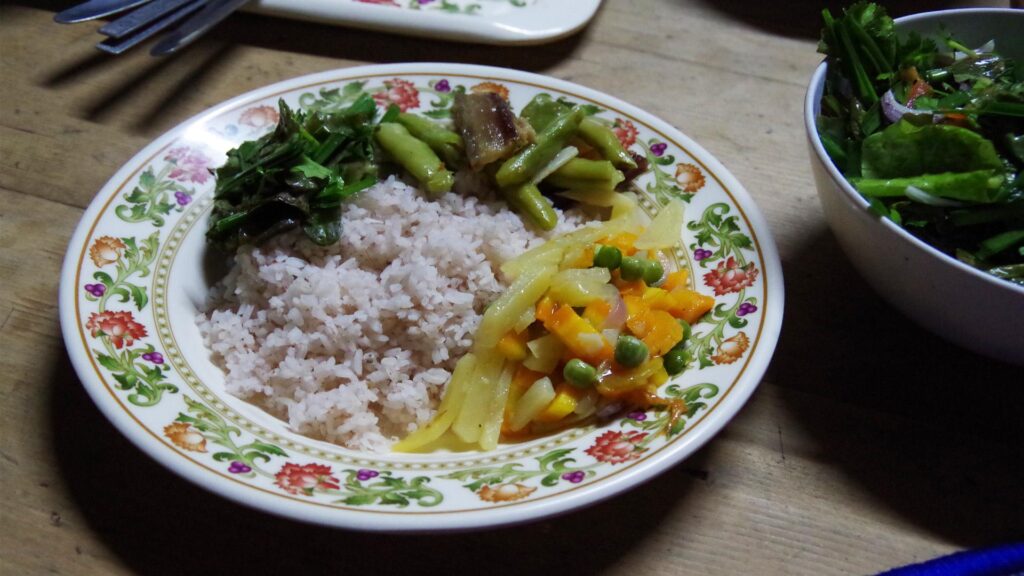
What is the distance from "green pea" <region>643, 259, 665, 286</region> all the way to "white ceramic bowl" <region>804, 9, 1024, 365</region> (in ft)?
1.54

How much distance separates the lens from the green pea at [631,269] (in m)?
2.21

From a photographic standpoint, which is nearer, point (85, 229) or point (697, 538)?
point (697, 538)

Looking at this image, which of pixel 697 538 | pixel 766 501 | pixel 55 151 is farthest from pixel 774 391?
pixel 55 151

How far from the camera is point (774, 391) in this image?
89.7 inches

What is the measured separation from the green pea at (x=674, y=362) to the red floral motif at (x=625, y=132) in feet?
2.80

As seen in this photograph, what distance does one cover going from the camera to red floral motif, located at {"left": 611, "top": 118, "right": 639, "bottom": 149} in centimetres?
271

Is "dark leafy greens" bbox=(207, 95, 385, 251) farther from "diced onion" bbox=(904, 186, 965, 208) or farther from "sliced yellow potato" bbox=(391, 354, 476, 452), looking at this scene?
"diced onion" bbox=(904, 186, 965, 208)

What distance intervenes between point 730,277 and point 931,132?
608 mm

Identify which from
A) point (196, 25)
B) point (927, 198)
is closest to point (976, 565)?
point (927, 198)

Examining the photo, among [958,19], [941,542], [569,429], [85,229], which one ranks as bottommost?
[941,542]

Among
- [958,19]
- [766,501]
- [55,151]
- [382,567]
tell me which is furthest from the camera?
[55,151]

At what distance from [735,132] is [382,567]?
206 centimetres

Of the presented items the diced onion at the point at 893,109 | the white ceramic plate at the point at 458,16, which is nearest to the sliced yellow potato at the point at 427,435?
the diced onion at the point at 893,109

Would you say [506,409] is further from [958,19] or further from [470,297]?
[958,19]
